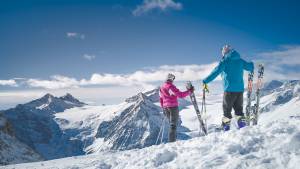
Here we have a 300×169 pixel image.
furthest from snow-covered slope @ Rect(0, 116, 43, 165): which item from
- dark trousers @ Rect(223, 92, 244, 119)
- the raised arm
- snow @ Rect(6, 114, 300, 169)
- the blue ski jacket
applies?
snow @ Rect(6, 114, 300, 169)

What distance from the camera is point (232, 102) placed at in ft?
50.7

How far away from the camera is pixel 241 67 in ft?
50.5

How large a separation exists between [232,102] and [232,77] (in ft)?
3.37

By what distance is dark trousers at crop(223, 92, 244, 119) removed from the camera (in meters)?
15.4

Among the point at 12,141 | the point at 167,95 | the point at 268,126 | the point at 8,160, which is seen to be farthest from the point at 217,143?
the point at 12,141

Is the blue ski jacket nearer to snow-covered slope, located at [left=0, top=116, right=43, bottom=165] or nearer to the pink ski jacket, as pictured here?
the pink ski jacket

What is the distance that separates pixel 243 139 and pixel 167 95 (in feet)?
22.6

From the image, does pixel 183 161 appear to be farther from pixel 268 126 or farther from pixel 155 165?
pixel 268 126

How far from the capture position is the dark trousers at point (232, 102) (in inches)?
606

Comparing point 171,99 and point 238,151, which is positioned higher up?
point 171,99

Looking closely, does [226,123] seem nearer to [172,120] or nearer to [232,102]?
[232,102]

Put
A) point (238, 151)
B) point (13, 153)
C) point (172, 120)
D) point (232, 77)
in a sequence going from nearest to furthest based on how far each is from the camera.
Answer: point (238, 151), point (232, 77), point (172, 120), point (13, 153)

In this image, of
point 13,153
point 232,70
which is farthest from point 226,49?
point 13,153

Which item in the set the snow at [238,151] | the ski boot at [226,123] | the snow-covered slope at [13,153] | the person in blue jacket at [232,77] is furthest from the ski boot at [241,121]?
the snow-covered slope at [13,153]
